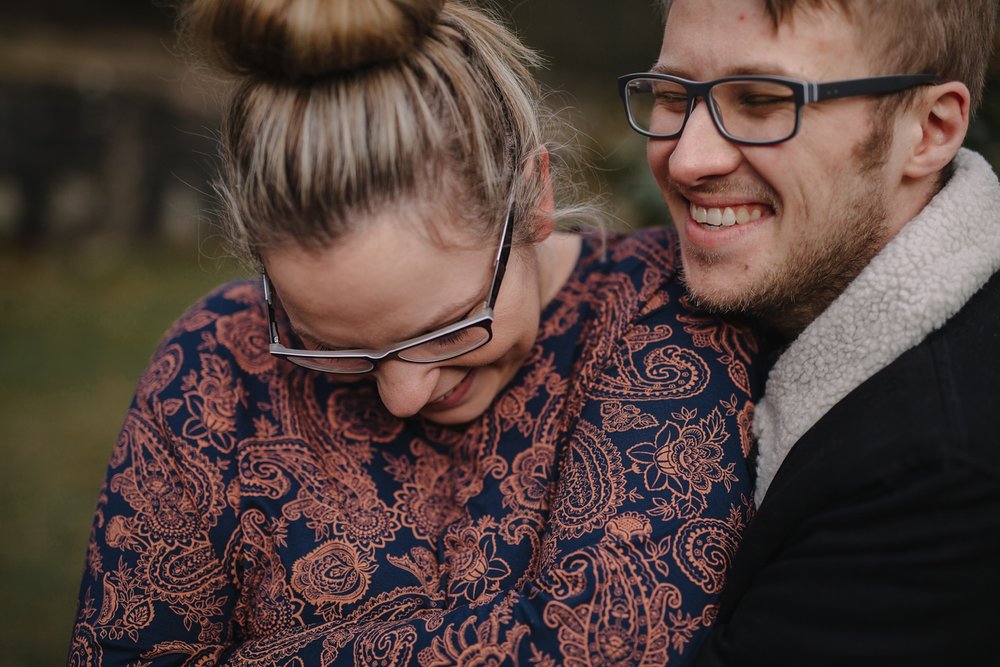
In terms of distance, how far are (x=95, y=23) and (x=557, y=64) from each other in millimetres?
4443

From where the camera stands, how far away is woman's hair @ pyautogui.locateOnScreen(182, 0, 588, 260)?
159cm

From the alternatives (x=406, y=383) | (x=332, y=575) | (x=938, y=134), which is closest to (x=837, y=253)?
(x=938, y=134)

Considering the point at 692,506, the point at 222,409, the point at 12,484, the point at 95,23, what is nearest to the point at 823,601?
the point at 692,506

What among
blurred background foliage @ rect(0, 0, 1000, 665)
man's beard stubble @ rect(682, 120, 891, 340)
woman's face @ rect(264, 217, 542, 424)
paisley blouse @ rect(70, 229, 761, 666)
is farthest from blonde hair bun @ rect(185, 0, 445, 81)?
blurred background foliage @ rect(0, 0, 1000, 665)

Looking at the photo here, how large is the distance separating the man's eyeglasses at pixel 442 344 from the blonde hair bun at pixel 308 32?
16.8 inches

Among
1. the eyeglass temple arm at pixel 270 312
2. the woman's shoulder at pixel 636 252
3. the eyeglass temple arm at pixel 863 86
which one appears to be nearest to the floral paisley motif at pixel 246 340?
the eyeglass temple arm at pixel 270 312

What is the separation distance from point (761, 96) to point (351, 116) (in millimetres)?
794

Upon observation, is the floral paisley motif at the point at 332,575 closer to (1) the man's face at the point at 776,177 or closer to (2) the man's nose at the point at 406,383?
(2) the man's nose at the point at 406,383

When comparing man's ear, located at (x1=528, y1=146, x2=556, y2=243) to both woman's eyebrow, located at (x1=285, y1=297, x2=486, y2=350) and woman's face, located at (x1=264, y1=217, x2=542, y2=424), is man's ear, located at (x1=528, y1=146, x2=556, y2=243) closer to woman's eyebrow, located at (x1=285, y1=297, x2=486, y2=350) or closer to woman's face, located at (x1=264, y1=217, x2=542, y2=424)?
woman's face, located at (x1=264, y1=217, x2=542, y2=424)

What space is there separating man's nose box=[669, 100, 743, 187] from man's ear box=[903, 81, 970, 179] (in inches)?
15.3

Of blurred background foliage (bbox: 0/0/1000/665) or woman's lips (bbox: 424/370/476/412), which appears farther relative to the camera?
blurred background foliage (bbox: 0/0/1000/665)

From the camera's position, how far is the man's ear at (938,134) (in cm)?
182

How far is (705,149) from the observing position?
178cm

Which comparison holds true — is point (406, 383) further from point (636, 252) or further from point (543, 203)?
point (636, 252)
